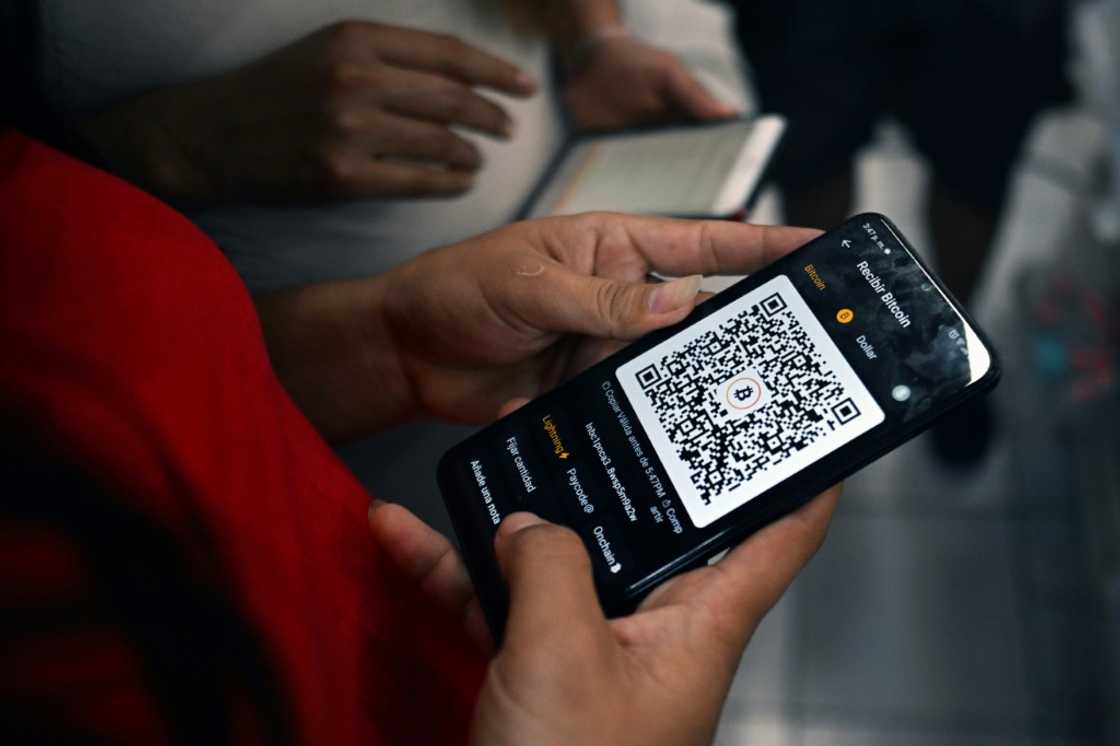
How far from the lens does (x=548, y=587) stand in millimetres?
361

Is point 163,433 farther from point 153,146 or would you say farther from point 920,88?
point 920,88

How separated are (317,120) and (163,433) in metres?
0.38

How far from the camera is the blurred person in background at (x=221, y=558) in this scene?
12.2 inches

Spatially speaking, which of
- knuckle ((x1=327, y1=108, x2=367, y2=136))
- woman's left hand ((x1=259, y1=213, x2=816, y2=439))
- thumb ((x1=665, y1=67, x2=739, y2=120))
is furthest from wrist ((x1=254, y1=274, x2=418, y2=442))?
thumb ((x1=665, y1=67, x2=739, y2=120))

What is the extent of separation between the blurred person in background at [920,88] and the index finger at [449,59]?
33 cm

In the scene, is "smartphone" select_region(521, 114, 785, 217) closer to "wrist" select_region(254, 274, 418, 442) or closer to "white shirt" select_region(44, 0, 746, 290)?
"white shirt" select_region(44, 0, 746, 290)

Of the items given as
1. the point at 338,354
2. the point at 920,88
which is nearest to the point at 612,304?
the point at 338,354

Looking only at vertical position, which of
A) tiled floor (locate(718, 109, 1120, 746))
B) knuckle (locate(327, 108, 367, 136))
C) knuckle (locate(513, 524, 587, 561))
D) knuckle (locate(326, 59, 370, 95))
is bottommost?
tiled floor (locate(718, 109, 1120, 746))

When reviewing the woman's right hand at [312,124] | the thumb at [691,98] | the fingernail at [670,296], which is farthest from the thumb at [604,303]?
the thumb at [691,98]

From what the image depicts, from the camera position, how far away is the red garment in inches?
12.2

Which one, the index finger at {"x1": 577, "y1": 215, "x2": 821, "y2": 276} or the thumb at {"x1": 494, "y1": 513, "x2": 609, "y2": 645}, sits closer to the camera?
the thumb at {"x1": 494, "y1": 513, "x2": 609, "y2": 645}

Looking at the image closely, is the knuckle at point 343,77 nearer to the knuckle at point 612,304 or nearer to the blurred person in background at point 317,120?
the blurred person in background at point 317,120

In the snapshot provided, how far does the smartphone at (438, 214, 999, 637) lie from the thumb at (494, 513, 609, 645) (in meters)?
0.05

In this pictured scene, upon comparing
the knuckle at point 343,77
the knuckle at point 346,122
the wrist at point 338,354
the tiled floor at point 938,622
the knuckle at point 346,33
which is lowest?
the tiled floor at point 938,622
